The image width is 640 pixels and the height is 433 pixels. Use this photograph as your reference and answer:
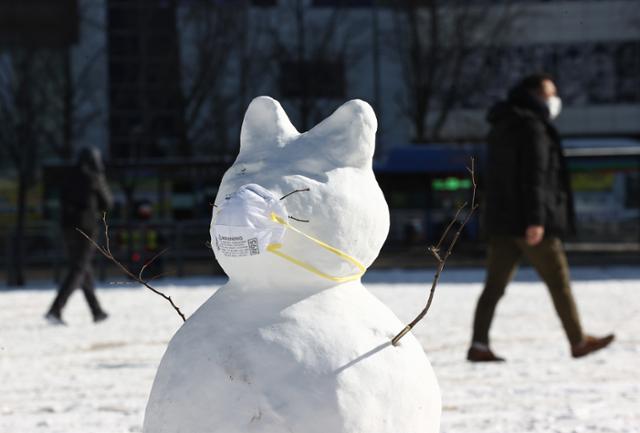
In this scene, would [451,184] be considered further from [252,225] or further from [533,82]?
[252,225]

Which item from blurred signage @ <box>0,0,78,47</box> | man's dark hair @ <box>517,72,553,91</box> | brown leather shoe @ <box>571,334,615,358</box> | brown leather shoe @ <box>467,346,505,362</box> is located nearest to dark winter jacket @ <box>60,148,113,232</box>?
brown leather shoe @ <box>467,346,505,362</box>

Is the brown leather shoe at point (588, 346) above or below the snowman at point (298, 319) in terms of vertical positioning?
below

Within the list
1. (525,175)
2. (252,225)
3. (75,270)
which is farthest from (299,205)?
(75,270)

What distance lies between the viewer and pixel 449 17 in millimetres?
37812

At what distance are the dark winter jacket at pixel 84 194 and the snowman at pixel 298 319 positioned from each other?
24.8ft

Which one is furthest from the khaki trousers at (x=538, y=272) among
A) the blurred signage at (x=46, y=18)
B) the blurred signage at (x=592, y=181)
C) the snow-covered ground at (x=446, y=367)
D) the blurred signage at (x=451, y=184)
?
the blurred signage at (x=46, y=18)

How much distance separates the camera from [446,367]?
7637mm

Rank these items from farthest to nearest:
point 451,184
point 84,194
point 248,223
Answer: point 451,184, point 84,194, point 248,223

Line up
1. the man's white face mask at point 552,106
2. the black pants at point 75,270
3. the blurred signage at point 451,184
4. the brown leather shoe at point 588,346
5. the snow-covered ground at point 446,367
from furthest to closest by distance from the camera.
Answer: the blurred signage at point 451,184, the black pants at point 75,270, the man's white face mask at point 552,106, the brown leather shoe at point 588,346, the snow-covered ground at point 446,367

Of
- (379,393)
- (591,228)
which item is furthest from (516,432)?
(591,228)

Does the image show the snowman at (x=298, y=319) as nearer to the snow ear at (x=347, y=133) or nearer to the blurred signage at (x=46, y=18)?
the snow ear at (x=347, y=133)

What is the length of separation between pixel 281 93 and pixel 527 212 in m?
27.0

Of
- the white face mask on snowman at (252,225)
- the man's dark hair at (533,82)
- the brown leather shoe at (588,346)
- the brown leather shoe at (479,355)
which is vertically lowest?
the brown leather shoe at (479,355)

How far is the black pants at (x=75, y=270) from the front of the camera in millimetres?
10812
